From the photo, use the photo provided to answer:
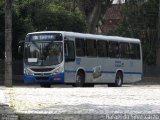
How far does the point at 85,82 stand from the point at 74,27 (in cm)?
1324

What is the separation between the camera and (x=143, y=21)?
174ft

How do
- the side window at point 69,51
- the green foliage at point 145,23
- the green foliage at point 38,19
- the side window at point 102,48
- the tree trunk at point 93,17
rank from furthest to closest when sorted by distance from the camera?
the green foliage at point 145,23
the tree trunk at point 93,17
the green foliage at point 38,19
the side window at point 102,48
the side window at point 69,51

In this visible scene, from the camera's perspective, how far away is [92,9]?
159ft

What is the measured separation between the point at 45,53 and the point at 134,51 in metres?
9.15

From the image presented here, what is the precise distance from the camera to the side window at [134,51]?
3684cm

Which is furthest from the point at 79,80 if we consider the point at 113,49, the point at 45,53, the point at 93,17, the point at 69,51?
the point at 93,17

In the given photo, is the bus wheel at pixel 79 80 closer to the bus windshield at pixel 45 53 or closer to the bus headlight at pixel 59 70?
the bus headlight at pixel 59 70

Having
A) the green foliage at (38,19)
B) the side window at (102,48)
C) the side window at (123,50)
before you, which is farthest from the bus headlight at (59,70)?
the green foliage at (38,19)

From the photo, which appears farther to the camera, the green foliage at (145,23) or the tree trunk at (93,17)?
the green foliage at (145,23)

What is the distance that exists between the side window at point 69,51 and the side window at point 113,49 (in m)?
4.28

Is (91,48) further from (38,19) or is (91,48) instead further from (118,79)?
(38,19)

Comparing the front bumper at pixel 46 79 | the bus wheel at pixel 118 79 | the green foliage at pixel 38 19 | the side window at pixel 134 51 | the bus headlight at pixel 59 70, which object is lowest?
the bus wheel at pixel 118 79

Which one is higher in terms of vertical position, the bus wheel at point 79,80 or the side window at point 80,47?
the side window at point 80,47

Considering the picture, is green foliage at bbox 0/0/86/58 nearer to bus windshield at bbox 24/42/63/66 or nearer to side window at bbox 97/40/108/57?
side window at bbox 97/40/108/57
